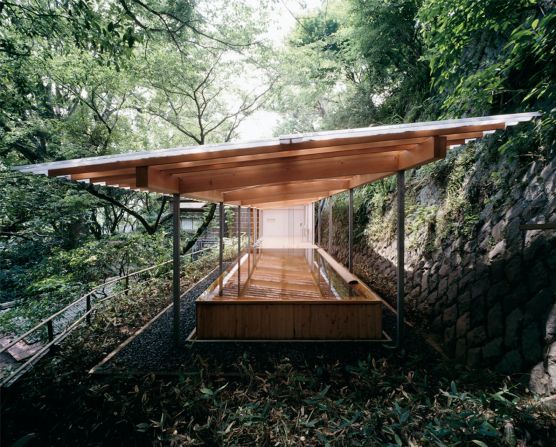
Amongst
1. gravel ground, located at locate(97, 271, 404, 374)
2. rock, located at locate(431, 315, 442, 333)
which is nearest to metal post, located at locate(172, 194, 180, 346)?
gravel ground, located at locate(97, 271, 404, 374)

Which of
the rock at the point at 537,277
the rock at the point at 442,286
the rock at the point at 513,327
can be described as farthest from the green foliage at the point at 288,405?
the rock at the point at 442,286

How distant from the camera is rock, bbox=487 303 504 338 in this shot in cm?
346

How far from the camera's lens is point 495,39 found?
16.7ft

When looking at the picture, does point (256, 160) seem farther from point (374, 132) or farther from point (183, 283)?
point (183, 283)

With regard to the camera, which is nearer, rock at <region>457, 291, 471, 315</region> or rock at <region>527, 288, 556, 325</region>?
rock at <region>527, 288, 556, 325</region>

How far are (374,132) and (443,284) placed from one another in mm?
3454

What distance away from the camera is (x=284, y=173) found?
3.96 meters

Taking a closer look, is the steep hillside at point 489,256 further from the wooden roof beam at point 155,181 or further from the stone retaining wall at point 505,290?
the wooden roof beam at point 155,181

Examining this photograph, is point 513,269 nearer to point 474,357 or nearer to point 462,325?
point 462,325

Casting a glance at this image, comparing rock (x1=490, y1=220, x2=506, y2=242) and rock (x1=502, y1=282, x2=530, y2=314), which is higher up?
rock (x1=490, y1=220, x2=506, y2=242)

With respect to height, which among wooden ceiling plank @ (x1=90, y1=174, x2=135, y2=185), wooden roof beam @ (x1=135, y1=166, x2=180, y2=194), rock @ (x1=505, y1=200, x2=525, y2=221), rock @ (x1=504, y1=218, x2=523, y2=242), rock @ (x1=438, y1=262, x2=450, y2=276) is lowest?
rock @ (x1=438, y1=262, x2=450, y2=276)

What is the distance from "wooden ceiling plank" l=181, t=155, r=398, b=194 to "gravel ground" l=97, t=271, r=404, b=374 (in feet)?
7.53

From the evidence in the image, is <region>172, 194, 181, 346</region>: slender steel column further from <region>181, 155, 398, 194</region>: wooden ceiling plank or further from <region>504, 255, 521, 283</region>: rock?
<region>504, 255, 521, 283</region>: rock

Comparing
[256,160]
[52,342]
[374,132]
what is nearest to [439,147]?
[374,132]
